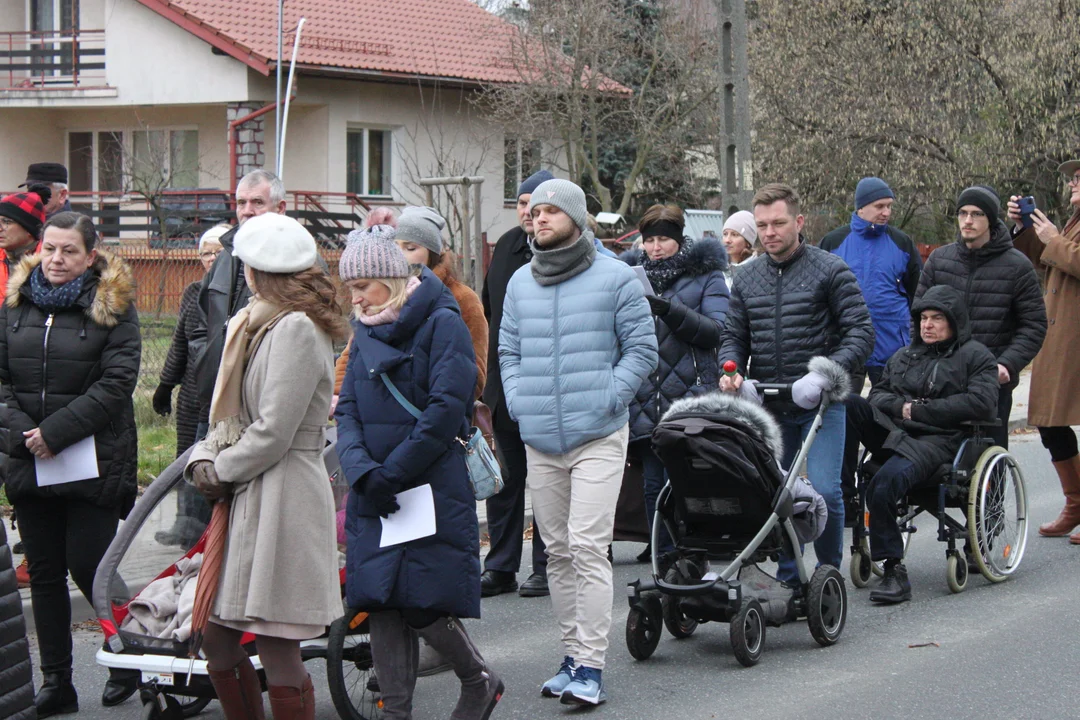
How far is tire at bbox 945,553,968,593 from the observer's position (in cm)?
732

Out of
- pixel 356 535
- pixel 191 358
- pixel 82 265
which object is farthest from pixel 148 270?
pixel 356 535

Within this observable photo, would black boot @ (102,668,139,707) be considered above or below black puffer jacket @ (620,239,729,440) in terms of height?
below

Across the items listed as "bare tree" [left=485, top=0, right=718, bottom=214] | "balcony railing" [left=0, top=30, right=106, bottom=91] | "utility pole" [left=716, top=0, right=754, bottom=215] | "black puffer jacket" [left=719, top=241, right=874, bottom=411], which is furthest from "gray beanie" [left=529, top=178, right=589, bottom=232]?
"balcony railing" [left=0, top=30, right=106, bottom=91]

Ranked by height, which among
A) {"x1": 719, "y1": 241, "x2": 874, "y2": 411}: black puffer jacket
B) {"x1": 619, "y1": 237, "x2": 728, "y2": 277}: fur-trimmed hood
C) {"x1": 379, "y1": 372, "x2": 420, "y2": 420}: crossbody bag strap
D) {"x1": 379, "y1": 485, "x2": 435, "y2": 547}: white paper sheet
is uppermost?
{"x1": 619, "y1": 237, "x2": 728, "y2": 277}: fur-trimmed hood

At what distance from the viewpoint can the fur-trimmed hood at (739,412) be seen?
610 centimetres

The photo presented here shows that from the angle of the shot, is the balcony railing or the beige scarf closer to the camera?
the beige scarf

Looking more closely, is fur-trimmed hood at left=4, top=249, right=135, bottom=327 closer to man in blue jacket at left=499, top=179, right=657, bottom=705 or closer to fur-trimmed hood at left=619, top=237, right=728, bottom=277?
→ man in blue jacket at left=499, top=179, right=657, bottom=705

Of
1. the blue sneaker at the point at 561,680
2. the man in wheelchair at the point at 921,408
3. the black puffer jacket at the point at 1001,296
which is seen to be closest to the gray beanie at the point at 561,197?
the blue sneaker at the point at 561,680

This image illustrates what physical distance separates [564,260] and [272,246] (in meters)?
1.55

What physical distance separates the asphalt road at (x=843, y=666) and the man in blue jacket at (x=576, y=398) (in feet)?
1.39

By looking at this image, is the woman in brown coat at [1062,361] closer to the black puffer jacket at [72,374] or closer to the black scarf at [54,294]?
the black puffer jacket at [72,374]

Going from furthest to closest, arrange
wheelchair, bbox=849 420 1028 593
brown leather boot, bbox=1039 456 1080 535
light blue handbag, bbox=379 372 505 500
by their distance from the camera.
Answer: brown leather boot, bbox=1039 456 1080 535 → wheelchair, bbox=849 420 1028 593 → light blue handbag, bbox=379 372 505 500

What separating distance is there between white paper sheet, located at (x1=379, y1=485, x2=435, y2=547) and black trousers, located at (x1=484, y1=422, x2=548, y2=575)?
2800 mm

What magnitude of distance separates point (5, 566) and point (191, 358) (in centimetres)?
373
